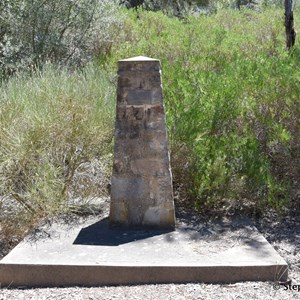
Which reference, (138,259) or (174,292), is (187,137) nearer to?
(138,259)

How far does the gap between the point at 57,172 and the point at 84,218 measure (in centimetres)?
58

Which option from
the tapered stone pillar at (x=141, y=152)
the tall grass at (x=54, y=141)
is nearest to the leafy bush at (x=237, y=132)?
the tapered stone pillar at (x=141, y=152)

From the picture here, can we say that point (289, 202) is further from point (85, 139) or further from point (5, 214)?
point (5, 214)

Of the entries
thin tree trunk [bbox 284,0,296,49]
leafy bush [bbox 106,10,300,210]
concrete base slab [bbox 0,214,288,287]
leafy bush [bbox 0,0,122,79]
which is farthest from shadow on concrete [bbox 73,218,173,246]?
thin tree trunk [bbox 284,0,296,49]

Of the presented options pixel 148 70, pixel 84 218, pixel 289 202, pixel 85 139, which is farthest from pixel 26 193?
pixel 289 202

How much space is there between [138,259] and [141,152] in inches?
35.3

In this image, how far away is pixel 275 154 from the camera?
5.69 m

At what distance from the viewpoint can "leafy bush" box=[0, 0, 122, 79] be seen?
9312 millimetres

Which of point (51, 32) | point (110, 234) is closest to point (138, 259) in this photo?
point (110, 234)

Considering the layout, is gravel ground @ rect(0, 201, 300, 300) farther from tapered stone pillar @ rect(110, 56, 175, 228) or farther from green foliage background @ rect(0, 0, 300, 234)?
green foliage background @ rect(0, 0, 300, 234)

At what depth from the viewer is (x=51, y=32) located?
10.0 metres

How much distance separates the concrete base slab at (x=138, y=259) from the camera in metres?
3.99

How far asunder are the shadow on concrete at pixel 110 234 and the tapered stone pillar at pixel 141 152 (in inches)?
2.6

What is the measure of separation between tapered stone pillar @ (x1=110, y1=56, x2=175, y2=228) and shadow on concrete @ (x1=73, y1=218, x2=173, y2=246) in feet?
0.22
